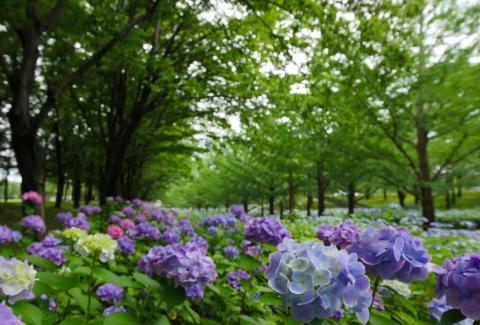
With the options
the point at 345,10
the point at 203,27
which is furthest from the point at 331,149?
the point at 345,10

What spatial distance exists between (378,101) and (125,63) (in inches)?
344

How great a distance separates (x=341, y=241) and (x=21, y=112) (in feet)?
20.3

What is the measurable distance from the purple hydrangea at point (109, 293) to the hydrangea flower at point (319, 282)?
89.6 inches

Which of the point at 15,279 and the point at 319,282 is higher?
the point at 319,282

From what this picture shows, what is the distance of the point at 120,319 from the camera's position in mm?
1561

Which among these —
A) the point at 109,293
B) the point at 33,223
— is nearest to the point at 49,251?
the point at 109,293

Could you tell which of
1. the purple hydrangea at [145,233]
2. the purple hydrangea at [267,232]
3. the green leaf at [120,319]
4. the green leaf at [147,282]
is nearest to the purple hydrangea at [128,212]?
the purple hydrangea at [145,233]

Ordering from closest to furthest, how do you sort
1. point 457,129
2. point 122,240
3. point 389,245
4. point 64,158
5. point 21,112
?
point 389,245 < point 122,240 < point 21,112 < point 457,129 < point 64,158

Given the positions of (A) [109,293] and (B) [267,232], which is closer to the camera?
(B) [267,232]

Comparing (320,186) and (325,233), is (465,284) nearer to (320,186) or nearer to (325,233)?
(325,233)

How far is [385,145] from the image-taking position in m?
14.6

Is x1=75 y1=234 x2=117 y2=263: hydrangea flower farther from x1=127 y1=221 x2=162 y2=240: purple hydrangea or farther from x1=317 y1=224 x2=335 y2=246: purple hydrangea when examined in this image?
x1=127 y1=221 x2=162 y2=240: purple hydrangea

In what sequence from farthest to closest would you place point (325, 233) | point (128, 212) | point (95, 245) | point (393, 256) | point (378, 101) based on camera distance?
point (378, 101)
point (128, 212)
point (325, 233)
point (95, 245)
point (393, 256)

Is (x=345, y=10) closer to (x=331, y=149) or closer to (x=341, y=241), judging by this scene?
(x=341, y=241)
